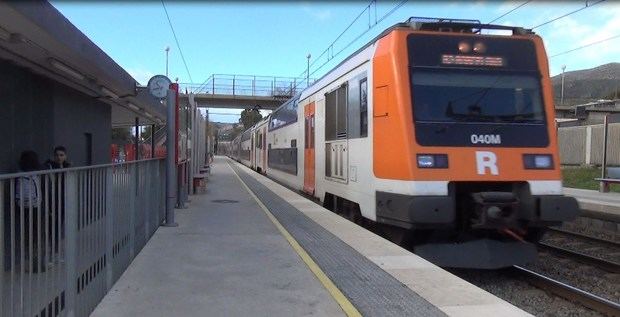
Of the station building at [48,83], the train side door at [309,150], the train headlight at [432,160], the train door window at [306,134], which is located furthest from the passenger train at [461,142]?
the train door window at [306,134]

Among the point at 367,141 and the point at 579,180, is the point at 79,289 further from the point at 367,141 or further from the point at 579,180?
the point at 579,180

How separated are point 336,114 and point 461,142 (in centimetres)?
352

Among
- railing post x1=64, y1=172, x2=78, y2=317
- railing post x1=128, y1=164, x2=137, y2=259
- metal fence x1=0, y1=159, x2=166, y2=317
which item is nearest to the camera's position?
metal fence x1=0, y1=159, x2=166, y2=317

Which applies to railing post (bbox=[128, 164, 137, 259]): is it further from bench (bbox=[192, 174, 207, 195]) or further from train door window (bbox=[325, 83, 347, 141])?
bench (bbox=[192, 174, 207, 195])

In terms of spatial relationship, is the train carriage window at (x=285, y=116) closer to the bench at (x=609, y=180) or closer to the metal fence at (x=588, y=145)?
the bench at (x=609, y=180)

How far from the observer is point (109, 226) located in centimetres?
566

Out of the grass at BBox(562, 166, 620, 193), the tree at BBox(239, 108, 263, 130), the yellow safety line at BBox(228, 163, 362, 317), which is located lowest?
the yellow safety line at BBox(228, 163, 362, 317)

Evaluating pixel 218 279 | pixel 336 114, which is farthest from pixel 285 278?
pixel 336 114

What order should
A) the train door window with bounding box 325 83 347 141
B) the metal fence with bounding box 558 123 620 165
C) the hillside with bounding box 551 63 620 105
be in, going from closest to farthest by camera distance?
the train door window with bounding box 325 83 347 141 → the metal fence with bounding box 558 123 620 165 → the hillside with bounding box 551 63 620 105

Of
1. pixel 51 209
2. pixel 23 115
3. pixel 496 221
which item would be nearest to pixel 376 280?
pixel 496 221

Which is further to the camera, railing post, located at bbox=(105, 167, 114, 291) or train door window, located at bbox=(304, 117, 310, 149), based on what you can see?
train door window, located at bbox=(304, 117, 310, 149)

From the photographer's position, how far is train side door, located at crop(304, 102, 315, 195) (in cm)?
1369

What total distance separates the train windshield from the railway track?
217cm

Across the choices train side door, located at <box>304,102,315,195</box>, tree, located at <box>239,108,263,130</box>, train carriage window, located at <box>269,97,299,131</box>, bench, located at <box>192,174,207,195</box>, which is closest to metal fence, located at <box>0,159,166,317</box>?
train side door, located at <box>304,102,315,195</box>
